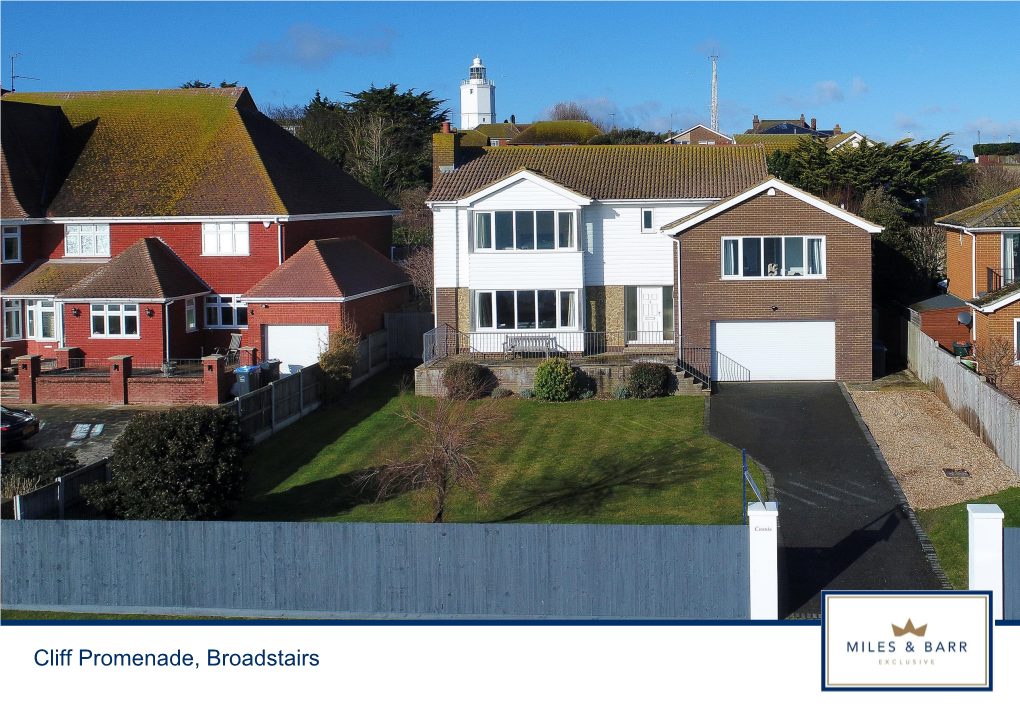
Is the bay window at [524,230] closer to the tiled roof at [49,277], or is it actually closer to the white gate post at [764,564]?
the tiled roof at [49,277]

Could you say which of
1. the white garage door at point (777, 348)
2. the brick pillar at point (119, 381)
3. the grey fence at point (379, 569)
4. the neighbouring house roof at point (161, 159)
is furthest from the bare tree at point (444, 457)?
the neighbouring house roof at point (161, 159)

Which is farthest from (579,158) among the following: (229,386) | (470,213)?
(229,386)

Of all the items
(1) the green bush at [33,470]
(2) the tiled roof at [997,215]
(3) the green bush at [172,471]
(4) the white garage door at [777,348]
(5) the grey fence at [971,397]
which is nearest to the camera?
(3) the green bush at [172,471]

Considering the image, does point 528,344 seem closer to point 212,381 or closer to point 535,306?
point 535,306

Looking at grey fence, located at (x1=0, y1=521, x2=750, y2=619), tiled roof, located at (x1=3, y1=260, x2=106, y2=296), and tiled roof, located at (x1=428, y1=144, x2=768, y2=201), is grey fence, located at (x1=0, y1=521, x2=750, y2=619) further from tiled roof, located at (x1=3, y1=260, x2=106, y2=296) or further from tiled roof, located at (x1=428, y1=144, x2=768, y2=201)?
tiled roof, located at (x1=3, y1=260, x2=106, y2=296)

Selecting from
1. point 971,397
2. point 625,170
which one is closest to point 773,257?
point 625,170

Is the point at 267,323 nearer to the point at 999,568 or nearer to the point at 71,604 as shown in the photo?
the point at 71,604
